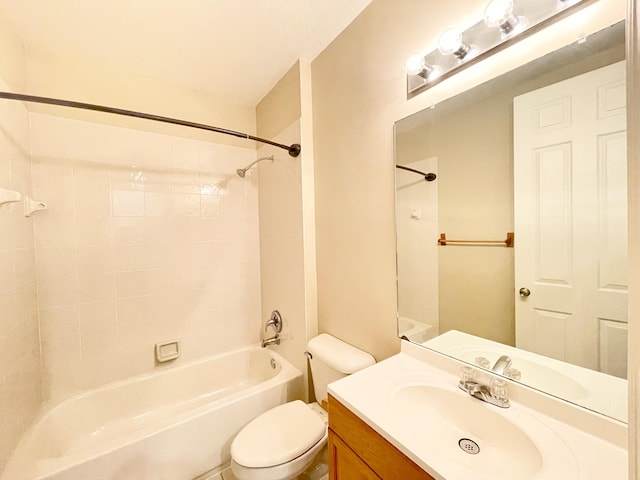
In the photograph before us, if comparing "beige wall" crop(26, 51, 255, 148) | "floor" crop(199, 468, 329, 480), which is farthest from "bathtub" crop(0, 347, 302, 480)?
"beige wall" crop(26, 51, 255, 148)

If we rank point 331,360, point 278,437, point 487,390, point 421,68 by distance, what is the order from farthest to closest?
1. point 331,360
2. point 278,437
3. point 421,68
4. point 487,390

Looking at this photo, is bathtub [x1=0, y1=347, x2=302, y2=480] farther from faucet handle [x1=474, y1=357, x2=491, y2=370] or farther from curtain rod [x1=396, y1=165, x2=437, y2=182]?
curtain rod [x1=396, y1=165, x2=437, y2=182]

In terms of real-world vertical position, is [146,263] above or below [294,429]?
above

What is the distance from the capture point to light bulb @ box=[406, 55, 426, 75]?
3.18 feet

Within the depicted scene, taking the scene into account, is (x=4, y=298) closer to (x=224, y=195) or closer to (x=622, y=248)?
(x=224, y=195)

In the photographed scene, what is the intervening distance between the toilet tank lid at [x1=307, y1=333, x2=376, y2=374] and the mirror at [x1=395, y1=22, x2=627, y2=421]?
0.27 metres

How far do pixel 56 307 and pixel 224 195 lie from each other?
1219 millimetres

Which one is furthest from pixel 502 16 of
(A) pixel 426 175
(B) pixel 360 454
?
(B) pixel 360 454

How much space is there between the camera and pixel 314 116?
1601mm

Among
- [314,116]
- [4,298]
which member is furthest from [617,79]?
[4,298]

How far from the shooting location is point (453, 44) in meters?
0.86

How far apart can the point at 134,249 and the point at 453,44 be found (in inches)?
80.6

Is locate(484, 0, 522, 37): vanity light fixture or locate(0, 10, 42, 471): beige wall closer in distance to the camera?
locate(484, 0, 522, 37): vanity light fixture

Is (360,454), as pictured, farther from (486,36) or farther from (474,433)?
(486,36)
